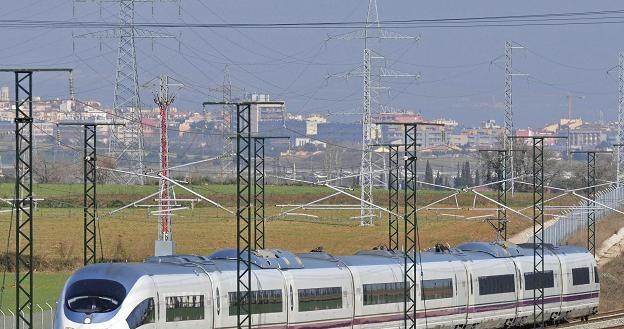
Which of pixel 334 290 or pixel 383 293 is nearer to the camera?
pixel 334 290

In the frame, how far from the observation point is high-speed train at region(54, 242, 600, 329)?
4238 centimetres

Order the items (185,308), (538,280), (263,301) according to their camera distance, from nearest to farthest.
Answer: (185,308), (263,301), (538,280)

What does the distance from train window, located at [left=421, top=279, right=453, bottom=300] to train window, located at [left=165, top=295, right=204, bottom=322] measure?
519 inches

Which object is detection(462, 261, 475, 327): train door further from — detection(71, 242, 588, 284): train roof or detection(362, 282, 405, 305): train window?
detection(362, 282, 405, 305): train window

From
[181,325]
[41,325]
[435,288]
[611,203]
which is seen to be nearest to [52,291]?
[41,325]

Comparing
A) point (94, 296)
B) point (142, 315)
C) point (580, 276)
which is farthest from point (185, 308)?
point (580, 276)

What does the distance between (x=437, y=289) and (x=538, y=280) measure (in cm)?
805

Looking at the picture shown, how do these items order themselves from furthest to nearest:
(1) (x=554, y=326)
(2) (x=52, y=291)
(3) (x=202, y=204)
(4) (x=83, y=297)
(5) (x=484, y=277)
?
1. (3) (x=202, y=204)
2. (2) (x=52, y=291)
3. (1) (x=554, y=326)
4. (5) (x=484, y=277)
5. (4) (x=83, y=297)

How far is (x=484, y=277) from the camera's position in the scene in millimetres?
58500

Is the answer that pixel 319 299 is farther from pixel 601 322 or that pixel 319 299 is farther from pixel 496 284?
pixel 601 322

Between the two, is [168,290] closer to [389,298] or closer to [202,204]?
[389,298]

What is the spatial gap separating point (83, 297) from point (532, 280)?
25860 millimetres

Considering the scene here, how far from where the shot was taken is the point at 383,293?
53156 millimetres

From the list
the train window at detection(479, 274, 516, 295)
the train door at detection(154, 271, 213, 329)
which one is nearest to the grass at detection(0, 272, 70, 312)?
the train door at detection(154, 271, 213, 329)
